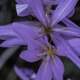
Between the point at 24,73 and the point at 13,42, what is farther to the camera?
the point at 24,73

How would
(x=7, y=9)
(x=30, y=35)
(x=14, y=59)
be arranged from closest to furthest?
1. (x=30, y=35)
2. (x=7, y=9)
3. (x=14, y=59)

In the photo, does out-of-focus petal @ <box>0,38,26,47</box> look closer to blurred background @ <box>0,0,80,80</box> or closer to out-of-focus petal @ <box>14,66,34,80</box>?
blurred background @ <box>0,0,80,80</box>

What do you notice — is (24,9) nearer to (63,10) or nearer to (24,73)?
(63,10)

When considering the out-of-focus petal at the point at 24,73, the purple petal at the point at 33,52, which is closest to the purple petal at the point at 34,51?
the purple petal at the point at 33,52

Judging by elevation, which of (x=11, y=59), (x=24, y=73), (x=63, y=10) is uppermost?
(x=63, y=10)

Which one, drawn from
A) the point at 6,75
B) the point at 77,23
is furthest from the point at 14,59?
the point at 77,23

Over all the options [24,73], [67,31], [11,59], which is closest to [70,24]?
[67,31]

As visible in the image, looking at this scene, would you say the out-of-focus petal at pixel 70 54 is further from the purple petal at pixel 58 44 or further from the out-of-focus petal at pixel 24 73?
the out-of-focus petal at pixel 24 73

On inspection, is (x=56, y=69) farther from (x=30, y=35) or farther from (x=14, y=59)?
(x=14, y=59)
